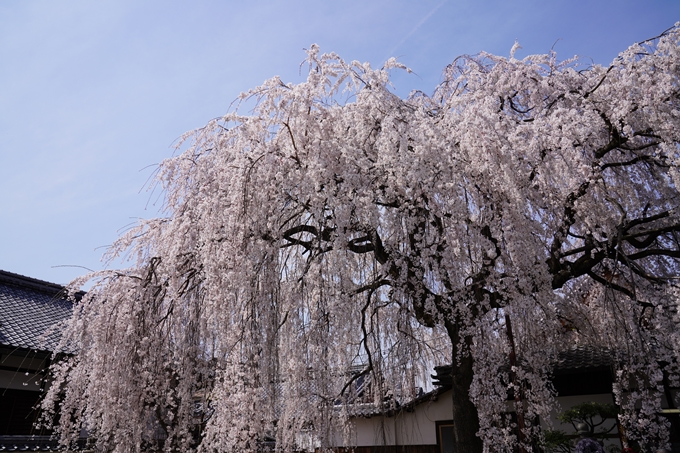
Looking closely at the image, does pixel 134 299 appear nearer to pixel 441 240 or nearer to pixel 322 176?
pixel 322 176

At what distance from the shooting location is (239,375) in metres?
5.28

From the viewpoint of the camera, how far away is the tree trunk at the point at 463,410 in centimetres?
579

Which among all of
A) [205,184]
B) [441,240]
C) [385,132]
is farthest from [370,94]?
[205,184]

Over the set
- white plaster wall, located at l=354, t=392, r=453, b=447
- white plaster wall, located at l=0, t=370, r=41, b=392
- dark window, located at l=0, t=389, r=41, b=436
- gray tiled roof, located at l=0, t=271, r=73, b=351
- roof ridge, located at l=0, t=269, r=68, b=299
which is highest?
roof ridge, located at l=0, t=269, r=68, b=299

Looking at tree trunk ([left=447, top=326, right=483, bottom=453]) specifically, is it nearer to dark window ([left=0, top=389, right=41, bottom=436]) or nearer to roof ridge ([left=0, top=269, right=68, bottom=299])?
dark window ([left=0, top=389, right=41, bottom=436])

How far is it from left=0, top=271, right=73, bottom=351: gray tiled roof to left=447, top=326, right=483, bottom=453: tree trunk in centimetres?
718

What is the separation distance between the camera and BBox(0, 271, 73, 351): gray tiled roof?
31.9 ft

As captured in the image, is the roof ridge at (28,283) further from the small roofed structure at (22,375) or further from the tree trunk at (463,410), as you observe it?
the tree trunk at (463,410)

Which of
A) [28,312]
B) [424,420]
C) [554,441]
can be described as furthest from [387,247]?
[28,312]

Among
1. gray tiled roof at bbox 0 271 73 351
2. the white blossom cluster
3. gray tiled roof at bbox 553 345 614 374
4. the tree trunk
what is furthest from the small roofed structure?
gray tiled roof at bbox 553 345 614 374

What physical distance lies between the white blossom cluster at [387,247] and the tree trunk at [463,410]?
0.07 ft

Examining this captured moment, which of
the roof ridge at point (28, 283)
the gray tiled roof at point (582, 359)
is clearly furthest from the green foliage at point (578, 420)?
the roof ridge at point (28, 283)

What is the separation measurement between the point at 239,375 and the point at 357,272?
8.40 feet

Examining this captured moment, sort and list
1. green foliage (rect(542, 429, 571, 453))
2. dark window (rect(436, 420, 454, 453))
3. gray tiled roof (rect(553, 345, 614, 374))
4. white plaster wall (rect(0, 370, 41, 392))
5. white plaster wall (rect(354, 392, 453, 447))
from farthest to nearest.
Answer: white plaster wall (rect(354, 392, 453, 447)), dark window (rect(436, 420, 454, 453)), white plaster wall (rect(0, 370, 41, 392)), gray tiled roof (rect(553, 345, 614, 374)), green foliage (rect(542, 429, 571, 453))
